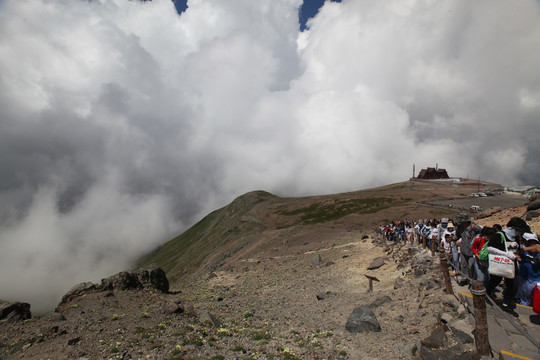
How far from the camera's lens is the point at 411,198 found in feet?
373

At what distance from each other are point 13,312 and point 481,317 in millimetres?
22349

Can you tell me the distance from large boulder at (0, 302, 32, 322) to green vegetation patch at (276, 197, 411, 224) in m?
84.4

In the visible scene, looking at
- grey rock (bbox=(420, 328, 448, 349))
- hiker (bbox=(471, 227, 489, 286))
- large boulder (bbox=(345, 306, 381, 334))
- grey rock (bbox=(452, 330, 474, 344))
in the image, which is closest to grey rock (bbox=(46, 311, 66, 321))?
large boulder (bbox=(345, 306, 381, 334))

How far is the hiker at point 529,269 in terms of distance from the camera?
9.70 m

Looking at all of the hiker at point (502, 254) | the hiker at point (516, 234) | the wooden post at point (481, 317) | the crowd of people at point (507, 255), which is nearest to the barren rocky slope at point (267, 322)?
the wooden post at point (481, 317)

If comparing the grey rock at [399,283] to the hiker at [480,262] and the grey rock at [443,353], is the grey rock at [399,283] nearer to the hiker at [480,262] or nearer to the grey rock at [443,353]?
the hiker at [480,262]

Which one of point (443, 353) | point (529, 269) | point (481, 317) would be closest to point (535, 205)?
point (529, 269)

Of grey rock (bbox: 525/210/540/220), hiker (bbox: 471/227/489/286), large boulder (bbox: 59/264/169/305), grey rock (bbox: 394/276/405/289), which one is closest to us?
hiker (bbox: 471/227/489/286)

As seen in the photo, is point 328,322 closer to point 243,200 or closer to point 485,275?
point 485,275

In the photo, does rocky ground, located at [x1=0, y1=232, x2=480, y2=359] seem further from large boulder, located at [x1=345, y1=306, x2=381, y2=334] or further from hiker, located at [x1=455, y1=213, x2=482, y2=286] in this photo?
hiker, located at [x1=455, y1=213, x2=482, y2=286]

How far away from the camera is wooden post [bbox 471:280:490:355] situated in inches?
325

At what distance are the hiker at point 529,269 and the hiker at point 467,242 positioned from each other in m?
2.21

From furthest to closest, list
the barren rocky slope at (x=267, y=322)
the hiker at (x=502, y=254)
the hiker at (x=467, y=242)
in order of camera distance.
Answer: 1. the hiker at (x=467, y=242)
2. the barren rocky slope at (x=267, y=322)
3. the hiker at (x=502, y=254)

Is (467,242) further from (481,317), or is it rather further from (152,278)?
(152,278)
